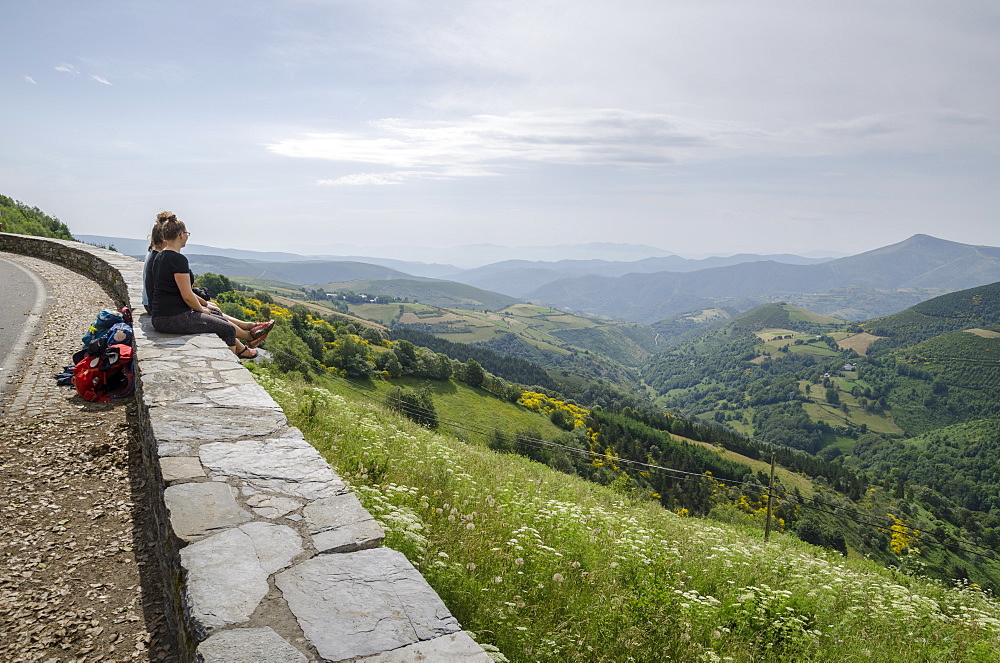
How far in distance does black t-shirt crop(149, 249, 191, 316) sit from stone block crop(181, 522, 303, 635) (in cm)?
551

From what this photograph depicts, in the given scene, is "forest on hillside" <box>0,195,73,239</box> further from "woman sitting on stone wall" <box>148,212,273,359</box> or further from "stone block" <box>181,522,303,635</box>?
"stone block" <box>181,522,303,635</box>

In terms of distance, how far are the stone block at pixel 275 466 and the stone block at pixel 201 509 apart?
0.72 feet

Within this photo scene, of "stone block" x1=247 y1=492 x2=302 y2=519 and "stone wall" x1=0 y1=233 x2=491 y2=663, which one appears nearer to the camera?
"stone wall" x1=0 y1=233 x2=491 y2=663

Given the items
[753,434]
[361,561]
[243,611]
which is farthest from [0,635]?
[753,434]

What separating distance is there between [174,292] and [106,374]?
60.9 inches

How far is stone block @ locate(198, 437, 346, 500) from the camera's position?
3639 millimetres

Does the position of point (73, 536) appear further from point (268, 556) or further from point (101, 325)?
point (101, 325)

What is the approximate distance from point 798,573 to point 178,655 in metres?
6.13

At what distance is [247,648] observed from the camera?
2.19 m

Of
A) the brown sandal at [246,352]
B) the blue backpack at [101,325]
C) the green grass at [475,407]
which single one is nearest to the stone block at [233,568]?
the brown sandal at [246,352]

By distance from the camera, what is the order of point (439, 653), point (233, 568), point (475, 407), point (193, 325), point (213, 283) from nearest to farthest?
point (439, 653), point (233, 568), point (193, 325), point (213, 283), point (475, 407)

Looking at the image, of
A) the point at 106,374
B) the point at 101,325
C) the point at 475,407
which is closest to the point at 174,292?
the point at 101,325

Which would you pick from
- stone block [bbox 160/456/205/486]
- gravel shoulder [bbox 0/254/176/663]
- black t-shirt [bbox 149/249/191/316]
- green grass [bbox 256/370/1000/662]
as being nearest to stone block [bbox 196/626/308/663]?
gravel shoulder [bbox 0/254/176/663]

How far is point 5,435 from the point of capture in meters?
5.17
